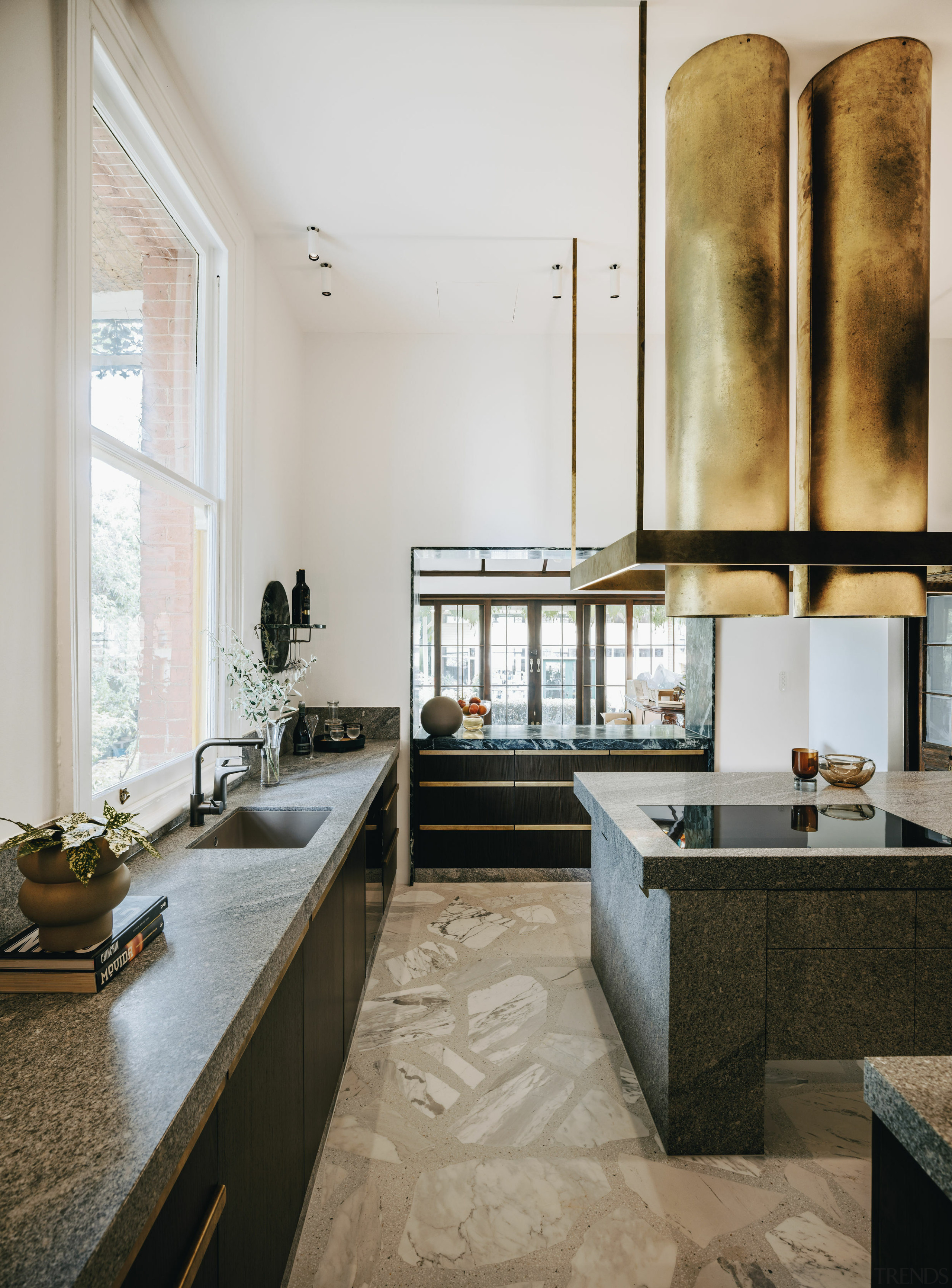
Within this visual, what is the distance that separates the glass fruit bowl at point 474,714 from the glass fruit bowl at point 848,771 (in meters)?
2.13

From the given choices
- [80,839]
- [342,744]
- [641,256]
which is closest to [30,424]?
[80,839]

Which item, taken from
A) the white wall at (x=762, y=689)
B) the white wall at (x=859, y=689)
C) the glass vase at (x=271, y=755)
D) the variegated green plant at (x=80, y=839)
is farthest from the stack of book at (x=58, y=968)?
the white wall at (x=859, y=689)

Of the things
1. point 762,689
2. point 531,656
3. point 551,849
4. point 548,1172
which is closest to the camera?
point 548,1172

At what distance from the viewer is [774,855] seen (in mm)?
1798

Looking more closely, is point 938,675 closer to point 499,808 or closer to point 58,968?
point 499,808

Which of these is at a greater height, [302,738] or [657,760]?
[302,738]

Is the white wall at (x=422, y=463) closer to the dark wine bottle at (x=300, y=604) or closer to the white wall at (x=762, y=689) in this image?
the dark wine bottle at (x=300, y=604)

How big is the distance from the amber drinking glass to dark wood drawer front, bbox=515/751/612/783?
1495 millimetres

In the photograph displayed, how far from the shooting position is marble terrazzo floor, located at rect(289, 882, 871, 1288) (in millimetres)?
1507

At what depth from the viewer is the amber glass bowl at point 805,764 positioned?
2.59 m

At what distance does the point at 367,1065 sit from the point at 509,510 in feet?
Answer: 9.63

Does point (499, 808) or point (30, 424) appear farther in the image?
point (499, 808)

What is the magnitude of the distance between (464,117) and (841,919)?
278 cm

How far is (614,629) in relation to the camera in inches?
316
